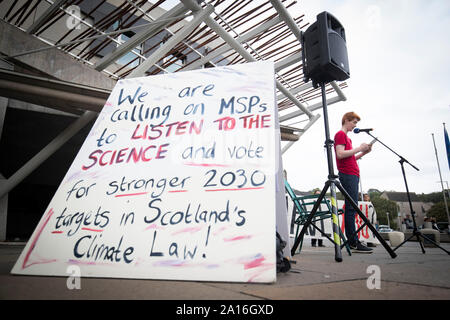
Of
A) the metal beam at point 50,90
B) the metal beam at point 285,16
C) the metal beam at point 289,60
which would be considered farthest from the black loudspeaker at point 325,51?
the metal beam at point 289,60

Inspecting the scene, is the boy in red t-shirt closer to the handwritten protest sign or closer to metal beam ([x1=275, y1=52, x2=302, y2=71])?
the handwritten protest sign

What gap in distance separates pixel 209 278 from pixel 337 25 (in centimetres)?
268

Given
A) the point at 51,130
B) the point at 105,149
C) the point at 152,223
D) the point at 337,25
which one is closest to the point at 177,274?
the point at 152,223

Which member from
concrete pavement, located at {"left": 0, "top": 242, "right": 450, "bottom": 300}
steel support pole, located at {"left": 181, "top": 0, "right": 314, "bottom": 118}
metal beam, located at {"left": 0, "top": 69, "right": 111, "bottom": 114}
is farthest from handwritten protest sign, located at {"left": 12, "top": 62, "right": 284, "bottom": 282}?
steel support pole, located at {"left": 181, "top": 0, "right": 314, "bottom": 118}

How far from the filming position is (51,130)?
7.32 m

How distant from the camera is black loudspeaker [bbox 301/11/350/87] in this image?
227 centimetres

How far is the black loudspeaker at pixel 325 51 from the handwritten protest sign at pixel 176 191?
0.96 m

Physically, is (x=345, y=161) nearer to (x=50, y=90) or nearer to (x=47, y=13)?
(x=50, y=90)

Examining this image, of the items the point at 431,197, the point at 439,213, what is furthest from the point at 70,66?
the point at 431,197

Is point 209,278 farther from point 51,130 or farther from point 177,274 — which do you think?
point 51,130

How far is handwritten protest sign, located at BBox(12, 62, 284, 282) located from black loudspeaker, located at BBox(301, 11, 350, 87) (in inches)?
37.8

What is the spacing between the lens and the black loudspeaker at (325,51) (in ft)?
7.45

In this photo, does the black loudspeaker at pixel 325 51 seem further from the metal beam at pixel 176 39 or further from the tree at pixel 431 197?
the tree at pixel 431 197

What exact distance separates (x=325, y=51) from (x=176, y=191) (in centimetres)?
197
